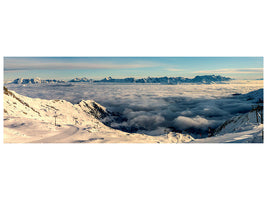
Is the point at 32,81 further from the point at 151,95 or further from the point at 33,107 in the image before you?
the point at 151,95

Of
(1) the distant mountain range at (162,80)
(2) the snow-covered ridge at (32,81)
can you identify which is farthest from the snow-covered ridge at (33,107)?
(1) the distant mountain range at (162,80)

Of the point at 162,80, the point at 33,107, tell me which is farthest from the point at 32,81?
the point at 162,80

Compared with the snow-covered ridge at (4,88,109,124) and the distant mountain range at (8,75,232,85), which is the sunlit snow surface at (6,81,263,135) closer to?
the distant mountain range at (8,75,232,85)

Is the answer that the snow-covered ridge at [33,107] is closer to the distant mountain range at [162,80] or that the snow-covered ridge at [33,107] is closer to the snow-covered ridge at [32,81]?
the snow-covered ridge at [32,81]

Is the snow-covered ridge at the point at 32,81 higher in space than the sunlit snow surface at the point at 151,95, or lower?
higher

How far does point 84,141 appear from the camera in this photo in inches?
337

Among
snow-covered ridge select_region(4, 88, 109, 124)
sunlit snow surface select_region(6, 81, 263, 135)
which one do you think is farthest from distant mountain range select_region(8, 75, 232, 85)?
snow-covered ridge select_region(4, 88, 109, 124)

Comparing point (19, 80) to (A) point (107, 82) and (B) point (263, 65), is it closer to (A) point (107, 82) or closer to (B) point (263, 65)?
(A) point (107, 82)

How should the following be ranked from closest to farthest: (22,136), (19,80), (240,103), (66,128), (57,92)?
(22,136)
(66,128)
(19,80)
(57,92)
(240,103)

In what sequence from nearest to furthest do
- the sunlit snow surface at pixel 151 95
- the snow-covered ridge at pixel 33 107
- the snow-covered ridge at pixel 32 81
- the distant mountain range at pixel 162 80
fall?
the snow-covered ridge at pixel 32 81
the snow-covered ridge at pixel 33 107
the distant mountain range at pixel 162 80
the sunlit snow surface at pixel 151 95

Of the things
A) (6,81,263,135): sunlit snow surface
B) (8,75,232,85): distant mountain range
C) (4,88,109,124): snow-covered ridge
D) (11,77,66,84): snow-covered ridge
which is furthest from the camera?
(6,81,263,135): sunlit snow surface

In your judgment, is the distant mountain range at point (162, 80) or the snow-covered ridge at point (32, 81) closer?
the snow-covered ridge at point (32, 81)

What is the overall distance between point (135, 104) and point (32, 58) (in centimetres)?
808

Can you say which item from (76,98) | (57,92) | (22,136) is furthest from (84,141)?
(57,92)
